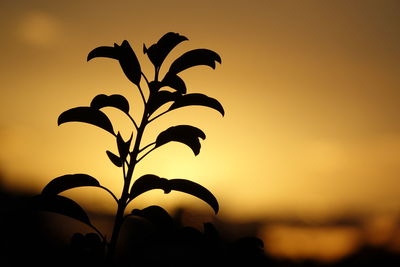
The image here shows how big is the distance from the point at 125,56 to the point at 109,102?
28 cm

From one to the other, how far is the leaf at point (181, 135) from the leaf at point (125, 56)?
344 mm

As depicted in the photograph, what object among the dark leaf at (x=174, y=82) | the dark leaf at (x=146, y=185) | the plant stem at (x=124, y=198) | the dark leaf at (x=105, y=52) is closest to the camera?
the plant stem at (x=124, y=198)

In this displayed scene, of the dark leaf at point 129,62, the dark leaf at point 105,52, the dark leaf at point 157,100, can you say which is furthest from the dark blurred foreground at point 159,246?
the dark leaf at point 105,52

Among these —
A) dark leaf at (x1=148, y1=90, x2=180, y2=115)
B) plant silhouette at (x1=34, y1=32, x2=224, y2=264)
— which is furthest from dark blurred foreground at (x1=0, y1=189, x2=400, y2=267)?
dark leaf at (x1=148, y1=90, x2=180, y2=115)

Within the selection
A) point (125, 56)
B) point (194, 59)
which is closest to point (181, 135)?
point (194, 59)

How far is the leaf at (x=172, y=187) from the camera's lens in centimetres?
208

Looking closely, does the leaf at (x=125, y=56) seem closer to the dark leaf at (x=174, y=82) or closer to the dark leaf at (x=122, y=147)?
the dark leaf at (x=174, y=82)

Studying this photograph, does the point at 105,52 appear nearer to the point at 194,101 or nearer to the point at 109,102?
the point at 109,102

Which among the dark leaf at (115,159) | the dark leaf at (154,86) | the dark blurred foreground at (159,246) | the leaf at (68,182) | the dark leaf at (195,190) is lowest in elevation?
the dark blurred foreground at (159,246)

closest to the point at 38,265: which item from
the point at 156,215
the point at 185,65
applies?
the point at 156,215

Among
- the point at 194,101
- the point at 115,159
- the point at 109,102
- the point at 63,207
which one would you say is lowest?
the point at 63,207

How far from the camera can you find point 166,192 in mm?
2133

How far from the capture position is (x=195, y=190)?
2268 mm

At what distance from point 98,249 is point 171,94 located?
91 centimetres
